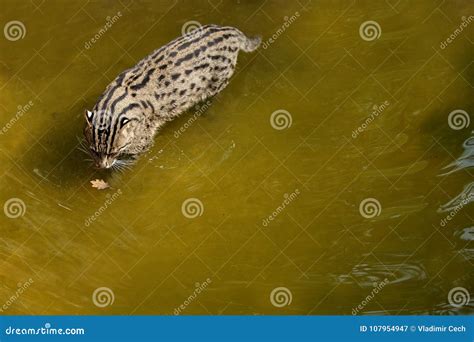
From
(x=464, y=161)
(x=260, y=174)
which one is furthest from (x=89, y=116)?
(x=464, y=161)

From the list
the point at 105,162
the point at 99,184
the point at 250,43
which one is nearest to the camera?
the point at 105,162

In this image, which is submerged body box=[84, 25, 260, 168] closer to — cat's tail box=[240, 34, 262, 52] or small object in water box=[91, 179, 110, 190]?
cat's tail box=[240, 34, 262, 52]

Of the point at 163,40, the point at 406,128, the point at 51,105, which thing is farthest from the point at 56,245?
the point at 406,128

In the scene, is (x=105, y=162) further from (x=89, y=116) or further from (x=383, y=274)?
(x=383, y=274)

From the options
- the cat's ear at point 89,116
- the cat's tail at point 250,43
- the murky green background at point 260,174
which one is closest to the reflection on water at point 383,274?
the murky green background at point 260,174

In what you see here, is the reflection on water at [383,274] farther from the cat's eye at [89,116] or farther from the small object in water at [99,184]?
the cat's eye at [89,116]
